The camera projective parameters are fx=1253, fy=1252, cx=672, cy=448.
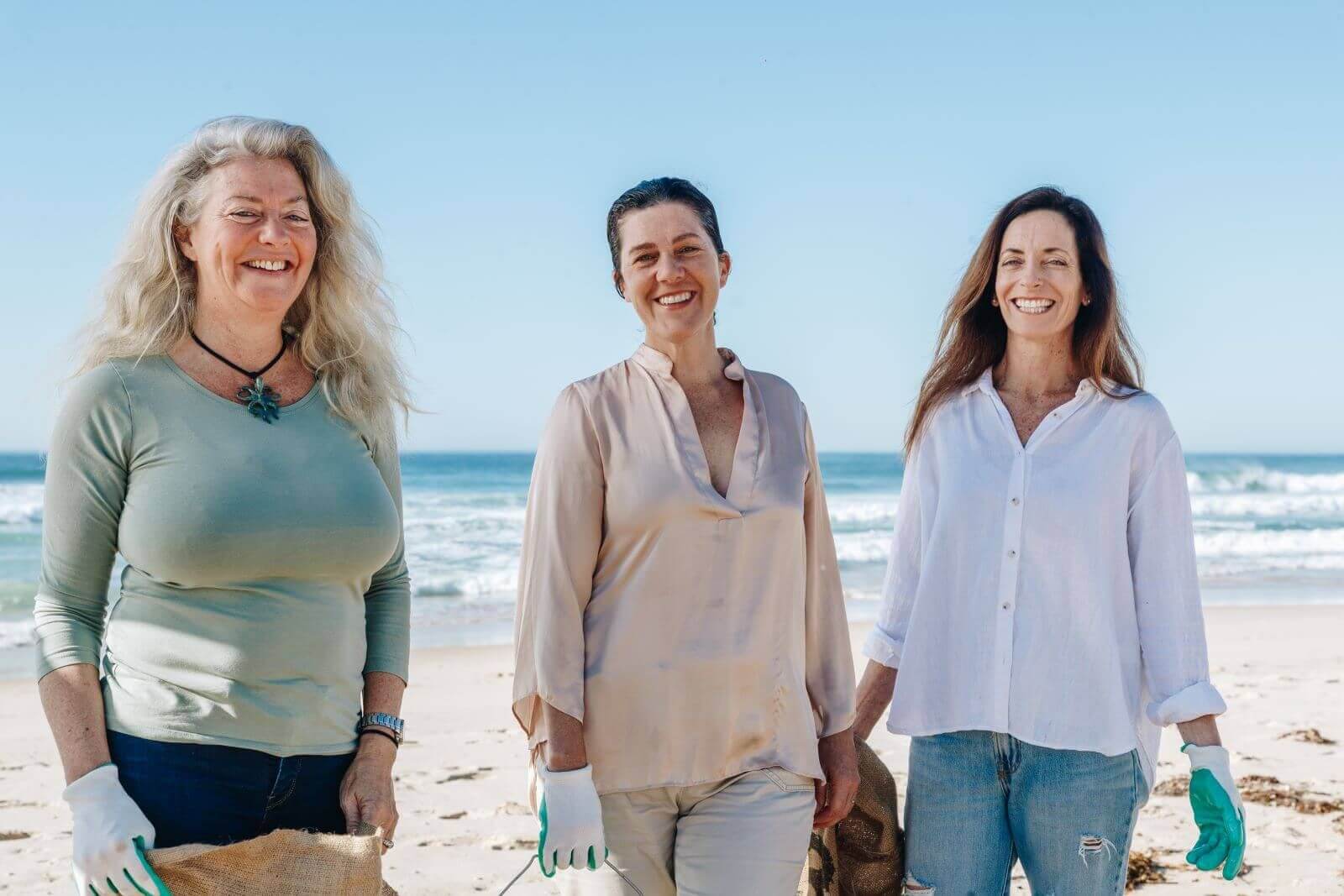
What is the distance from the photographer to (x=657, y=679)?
240 centimetres

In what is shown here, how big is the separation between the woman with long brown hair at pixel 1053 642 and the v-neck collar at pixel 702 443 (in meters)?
0.53

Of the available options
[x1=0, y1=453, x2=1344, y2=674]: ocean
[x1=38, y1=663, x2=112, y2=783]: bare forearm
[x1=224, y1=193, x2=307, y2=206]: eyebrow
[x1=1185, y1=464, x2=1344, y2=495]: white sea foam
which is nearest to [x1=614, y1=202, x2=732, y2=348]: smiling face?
[x1=224, y1=193, x2=307, y2=206]: eyebrow

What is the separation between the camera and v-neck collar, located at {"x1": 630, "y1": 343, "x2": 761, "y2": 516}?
8.00ft

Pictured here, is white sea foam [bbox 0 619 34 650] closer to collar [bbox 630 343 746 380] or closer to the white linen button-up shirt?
collar [bbox 630 343 746 380]

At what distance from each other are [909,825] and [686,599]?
2.56 ft

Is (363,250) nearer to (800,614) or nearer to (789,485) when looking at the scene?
(789,485)

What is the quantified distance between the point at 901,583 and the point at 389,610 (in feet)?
3.86

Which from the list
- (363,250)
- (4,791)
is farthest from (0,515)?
(363,250)

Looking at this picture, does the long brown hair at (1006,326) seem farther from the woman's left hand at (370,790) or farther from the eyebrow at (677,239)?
the woman's left hand at (370,790)

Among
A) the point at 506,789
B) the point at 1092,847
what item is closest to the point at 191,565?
the point at 1092,847

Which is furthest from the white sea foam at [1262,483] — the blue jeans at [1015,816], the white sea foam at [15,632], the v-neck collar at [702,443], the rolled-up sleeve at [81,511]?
the rolled-up sleeve at [81,511]

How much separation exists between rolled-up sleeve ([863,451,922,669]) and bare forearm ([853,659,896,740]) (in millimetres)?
21

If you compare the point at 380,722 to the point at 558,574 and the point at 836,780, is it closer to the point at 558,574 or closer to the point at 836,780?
the point at 558,574

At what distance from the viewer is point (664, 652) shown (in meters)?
2.40
